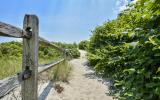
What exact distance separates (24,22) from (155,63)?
1.46 meters

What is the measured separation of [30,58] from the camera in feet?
9.30

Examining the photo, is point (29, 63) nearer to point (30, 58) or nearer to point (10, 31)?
point (30, 58)

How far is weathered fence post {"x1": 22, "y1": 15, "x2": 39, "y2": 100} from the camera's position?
2.81m

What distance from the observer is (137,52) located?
9.71ft

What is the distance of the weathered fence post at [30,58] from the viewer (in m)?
2.81

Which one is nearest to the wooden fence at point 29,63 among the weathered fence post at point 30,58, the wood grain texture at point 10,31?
the weathered fence post at point 30,58

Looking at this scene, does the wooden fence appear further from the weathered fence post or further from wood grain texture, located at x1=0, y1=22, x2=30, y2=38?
wood grain texture, located at x1=0, y1=22, x2=30, y2=38

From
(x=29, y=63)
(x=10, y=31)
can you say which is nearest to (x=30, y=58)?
(x=29, y=63)

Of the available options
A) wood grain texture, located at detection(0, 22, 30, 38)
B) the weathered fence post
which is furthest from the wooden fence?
wood grain texture, located at detection(0, 22, 30, 38)

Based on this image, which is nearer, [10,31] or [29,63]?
[10,31]

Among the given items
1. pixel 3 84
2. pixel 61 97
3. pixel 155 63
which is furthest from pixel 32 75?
pixel 61 97

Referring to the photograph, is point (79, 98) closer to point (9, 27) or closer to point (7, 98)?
point (7, 98)

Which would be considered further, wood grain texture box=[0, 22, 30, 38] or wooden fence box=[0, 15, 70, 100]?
wooden fence box=[0, 15, 70, 100]

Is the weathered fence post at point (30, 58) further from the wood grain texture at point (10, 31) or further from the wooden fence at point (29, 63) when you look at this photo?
the wood grain texture at point (10, 31)
